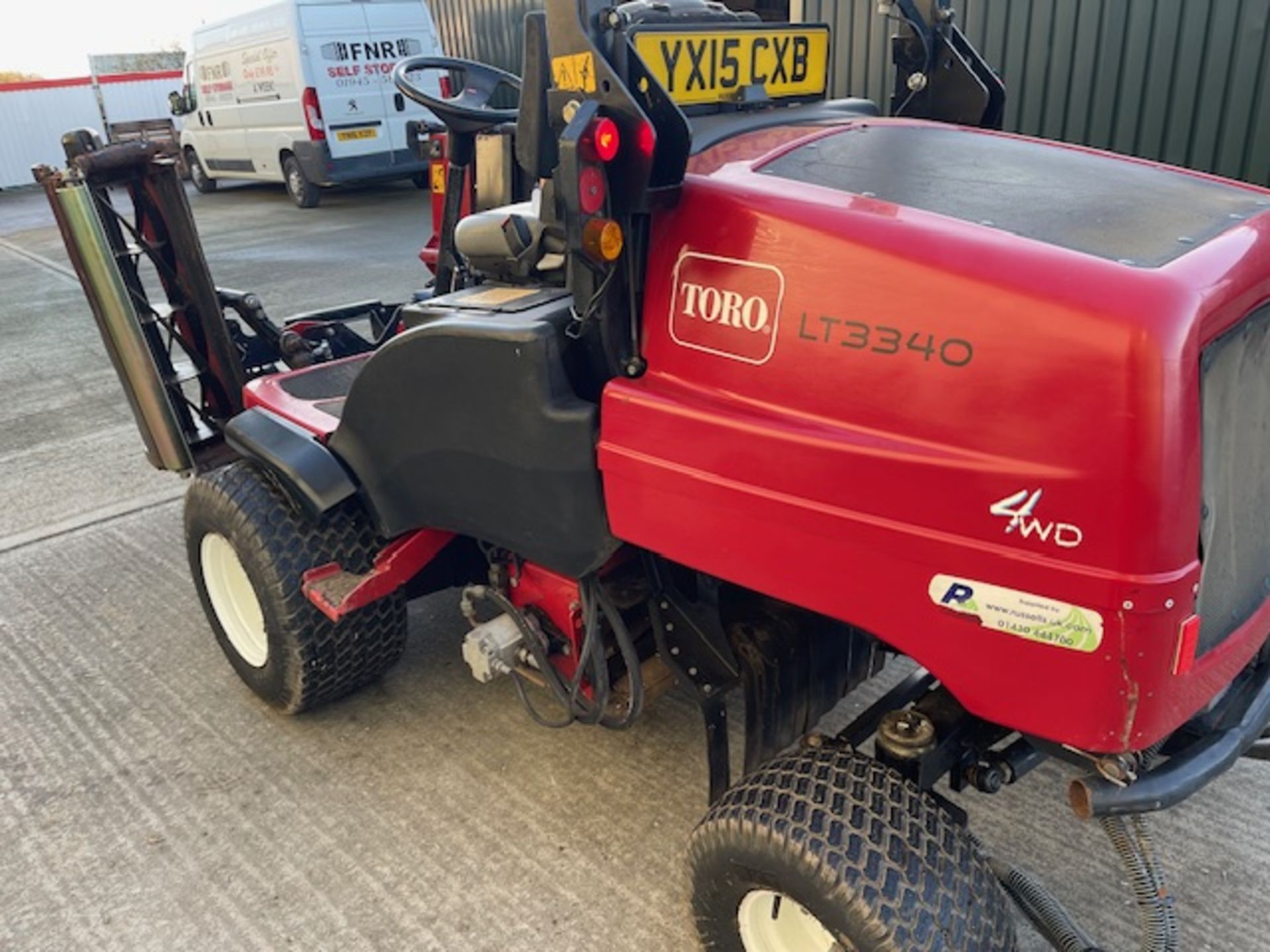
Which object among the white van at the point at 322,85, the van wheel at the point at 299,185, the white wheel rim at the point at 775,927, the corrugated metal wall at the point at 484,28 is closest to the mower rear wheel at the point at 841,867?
the white wheel rim at the point at 775,927

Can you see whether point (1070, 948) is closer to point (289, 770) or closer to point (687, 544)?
point (687, 544)

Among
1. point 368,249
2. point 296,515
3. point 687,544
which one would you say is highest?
point 687,544

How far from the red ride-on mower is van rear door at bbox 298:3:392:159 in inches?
419

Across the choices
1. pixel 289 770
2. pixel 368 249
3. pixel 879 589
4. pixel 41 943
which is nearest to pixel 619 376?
pixel 879 589

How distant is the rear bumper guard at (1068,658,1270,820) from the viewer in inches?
60.4

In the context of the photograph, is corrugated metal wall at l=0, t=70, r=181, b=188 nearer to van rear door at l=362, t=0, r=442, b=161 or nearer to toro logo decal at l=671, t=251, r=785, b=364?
van rear door at l=362, t=0, r=442, b=161

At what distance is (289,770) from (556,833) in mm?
746

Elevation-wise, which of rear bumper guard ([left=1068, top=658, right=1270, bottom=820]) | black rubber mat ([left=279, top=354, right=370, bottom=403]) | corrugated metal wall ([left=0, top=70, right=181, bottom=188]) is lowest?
corrugated metal wall ([left=0, top=70, right=181, bottom=188])

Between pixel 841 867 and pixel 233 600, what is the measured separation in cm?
→ 206

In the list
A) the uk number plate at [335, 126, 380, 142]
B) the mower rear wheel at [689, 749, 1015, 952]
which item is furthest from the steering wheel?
the uk number plate at [335, 126, 380, 142]

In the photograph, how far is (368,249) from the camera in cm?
998

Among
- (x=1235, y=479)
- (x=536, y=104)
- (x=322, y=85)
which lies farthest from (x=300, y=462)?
(x=322, y=85)

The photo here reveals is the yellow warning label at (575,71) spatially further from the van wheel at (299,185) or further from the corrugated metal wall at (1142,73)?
the van wheel at (299,185)

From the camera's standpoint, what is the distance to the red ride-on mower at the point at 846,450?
Result: 1397 mm
